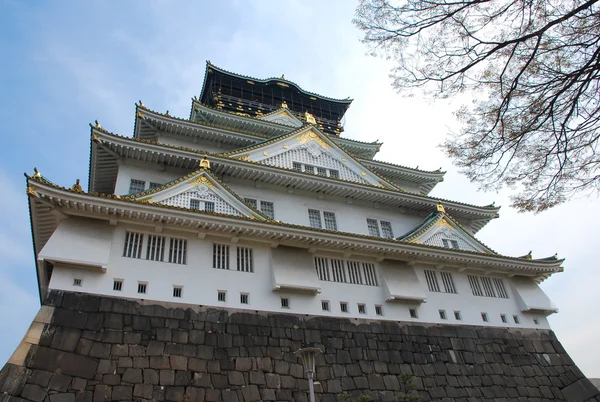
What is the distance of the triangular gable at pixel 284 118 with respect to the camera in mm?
25406

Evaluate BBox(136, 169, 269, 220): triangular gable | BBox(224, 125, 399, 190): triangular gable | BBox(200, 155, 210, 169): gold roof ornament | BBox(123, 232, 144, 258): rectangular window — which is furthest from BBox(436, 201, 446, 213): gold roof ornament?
BBox(123, 232, 144, 258): rectangular window

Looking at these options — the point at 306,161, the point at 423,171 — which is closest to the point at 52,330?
the point at 306,161

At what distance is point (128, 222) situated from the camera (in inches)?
520

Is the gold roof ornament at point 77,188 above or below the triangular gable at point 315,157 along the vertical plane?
below

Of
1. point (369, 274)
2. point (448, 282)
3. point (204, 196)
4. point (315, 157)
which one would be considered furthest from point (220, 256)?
point (448, 282)

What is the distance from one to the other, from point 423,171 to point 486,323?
32.9 ft

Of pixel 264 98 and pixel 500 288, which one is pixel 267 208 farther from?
pixel 264 98

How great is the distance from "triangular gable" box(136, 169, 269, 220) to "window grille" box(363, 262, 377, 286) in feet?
14.7

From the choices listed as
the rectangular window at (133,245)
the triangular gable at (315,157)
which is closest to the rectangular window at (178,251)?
the rectangular window at (133,245)

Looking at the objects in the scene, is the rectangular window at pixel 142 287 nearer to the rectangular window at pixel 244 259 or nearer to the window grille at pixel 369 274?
the rectangular window at pixel 244 259

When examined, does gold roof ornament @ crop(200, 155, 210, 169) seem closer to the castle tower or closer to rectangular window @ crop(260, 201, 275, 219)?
the castle tower

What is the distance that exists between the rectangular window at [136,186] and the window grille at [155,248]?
3449 millimetres

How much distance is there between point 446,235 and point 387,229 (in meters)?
2.65

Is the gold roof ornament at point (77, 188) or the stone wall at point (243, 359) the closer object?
the stone wall at point (243, 359)
